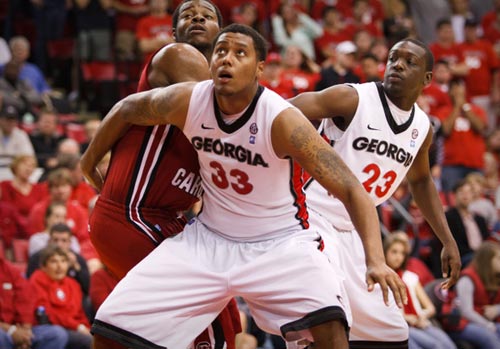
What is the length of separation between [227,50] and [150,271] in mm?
1233

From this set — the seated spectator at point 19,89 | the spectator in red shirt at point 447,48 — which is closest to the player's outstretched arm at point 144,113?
the seated spectator at point 19,89

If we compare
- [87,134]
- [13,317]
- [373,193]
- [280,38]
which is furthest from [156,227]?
[280,38]

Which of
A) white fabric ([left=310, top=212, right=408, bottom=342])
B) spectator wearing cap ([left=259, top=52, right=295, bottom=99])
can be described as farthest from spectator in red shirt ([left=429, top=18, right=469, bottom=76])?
white fabric ([left=310, top=212, right=408, bottom=342])

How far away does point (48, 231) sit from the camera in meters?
9.55

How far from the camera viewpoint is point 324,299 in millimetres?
4836

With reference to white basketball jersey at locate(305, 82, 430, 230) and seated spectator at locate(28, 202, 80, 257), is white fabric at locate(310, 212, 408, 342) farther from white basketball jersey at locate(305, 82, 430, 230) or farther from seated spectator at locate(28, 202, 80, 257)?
seated spectator at locate(28, 202, 80, 257)

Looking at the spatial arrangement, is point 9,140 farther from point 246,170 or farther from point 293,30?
point 246,170

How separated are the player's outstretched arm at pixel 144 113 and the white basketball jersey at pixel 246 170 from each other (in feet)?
0.21

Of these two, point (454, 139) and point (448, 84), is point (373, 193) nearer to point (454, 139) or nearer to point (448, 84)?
point (454, 139)

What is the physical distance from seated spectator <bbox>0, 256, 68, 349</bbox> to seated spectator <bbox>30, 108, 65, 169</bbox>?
3227 millimetres

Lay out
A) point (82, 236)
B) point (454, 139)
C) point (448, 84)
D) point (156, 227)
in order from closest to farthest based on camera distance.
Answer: point (156, 227) < point (82, 236) < point (454, 139) < point (448, 84)

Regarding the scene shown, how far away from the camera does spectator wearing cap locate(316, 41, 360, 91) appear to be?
12141mm

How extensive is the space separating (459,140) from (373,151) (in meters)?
7.77

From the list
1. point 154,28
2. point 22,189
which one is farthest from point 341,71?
point 22,189
